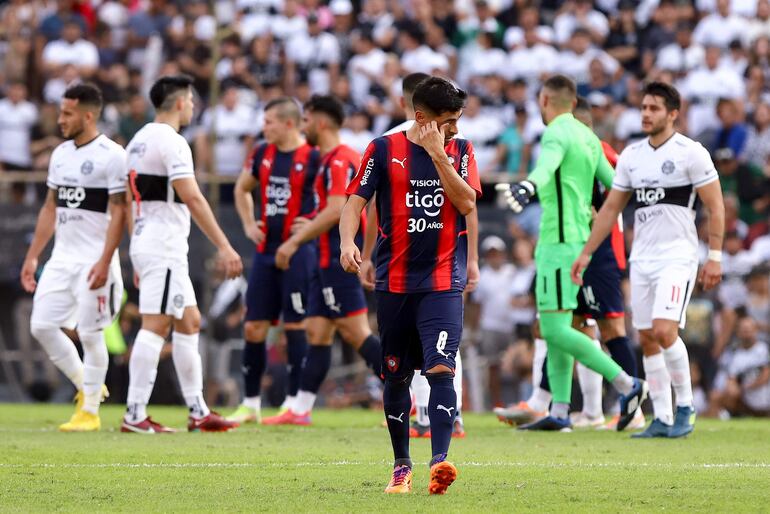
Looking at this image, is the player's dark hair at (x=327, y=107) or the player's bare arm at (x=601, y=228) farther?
the player's dark hair at (x=327, y=107)

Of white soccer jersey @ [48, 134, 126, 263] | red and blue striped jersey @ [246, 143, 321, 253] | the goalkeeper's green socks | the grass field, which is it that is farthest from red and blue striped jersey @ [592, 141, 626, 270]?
white soccer jersey @ [48, 134, 126, 263]

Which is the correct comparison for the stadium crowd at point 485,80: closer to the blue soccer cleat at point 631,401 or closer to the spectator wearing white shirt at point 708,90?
the spectator wearing white shirt at point 708,90

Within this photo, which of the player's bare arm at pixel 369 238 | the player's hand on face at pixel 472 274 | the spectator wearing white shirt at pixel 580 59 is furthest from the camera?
the spectator wearing white shirt at pixel 580 59

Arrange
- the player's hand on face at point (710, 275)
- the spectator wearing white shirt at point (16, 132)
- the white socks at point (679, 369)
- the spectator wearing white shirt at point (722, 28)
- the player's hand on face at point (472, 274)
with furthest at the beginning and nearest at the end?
the spectator wearing white shirt at point (722, 28) < the spectator wearing white shirt at point (16, 132) < the white socks at point (679, 369) < the player's hand on face at point (710, 275) < the player's hand on face at point (472, 274)

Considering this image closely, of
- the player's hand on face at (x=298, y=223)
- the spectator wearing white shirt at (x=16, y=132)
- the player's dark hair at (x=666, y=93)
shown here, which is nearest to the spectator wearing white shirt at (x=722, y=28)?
the spectator wearing white shirt at (x=16, y=132)

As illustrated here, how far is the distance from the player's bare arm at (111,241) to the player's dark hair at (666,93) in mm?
4231

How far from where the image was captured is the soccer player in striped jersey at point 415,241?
7.46 metres

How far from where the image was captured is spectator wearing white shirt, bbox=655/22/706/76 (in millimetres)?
21156

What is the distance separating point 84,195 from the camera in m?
11.5

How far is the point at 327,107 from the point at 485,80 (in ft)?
30.5

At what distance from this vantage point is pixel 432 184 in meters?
7.60

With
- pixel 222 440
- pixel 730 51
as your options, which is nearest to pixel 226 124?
pixel 730 51

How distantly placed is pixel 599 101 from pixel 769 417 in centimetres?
533

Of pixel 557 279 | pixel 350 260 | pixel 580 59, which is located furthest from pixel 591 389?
pixel 580 59
